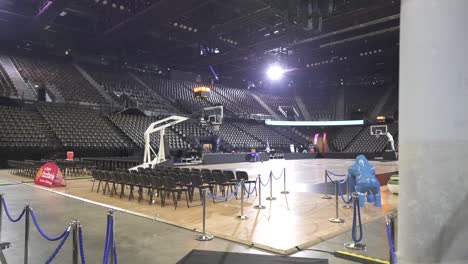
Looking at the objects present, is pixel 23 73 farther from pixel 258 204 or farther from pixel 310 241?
pixel 310 241

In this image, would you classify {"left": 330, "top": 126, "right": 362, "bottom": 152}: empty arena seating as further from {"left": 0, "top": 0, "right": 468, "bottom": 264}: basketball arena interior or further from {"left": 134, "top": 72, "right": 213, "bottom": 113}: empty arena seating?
{"left": 134, "top": 72, "right": 213, "bottom": 113}: empty arena seating

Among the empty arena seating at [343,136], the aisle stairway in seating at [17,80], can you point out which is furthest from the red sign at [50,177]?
the empty arena seating at [343,136]

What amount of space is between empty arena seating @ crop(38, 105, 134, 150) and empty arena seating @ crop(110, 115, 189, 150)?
495mm

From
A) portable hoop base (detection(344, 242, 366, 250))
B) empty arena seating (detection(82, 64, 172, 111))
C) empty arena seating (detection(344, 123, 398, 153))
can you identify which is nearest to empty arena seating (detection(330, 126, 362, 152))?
empty arena seating (detection(344, 123, 398, 153))

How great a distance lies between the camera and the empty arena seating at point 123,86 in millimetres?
25656

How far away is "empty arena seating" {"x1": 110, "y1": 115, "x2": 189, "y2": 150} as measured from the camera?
20.7m

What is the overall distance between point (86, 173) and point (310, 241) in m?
13.5

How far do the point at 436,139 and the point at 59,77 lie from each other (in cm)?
2578

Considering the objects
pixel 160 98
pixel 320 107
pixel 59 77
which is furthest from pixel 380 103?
pixel 59 77

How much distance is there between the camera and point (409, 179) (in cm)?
306

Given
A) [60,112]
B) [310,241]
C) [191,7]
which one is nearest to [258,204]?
[310,241]

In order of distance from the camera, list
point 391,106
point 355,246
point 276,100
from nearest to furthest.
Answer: point 355,246 → point 391,106 → point 276,100

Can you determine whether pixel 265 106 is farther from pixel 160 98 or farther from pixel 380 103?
pixel 160 98

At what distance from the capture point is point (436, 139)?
2906mm
